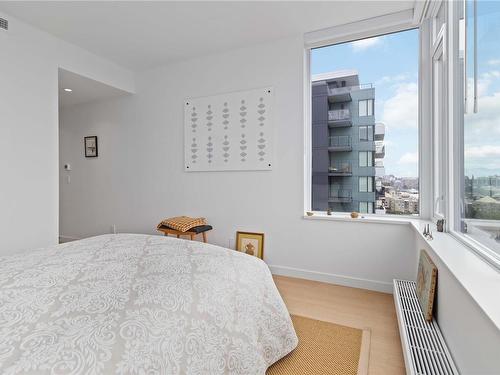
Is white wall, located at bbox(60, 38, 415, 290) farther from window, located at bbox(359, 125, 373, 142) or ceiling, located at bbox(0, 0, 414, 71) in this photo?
window, located at bbox(359, 125, 373, 142)

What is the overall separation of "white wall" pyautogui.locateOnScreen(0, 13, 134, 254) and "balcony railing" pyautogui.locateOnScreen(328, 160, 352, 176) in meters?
2.92

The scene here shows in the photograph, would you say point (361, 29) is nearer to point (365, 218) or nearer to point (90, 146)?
point (365, 218)

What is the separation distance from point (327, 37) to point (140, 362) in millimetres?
3076

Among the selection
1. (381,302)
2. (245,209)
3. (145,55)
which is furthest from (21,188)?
(381,302)

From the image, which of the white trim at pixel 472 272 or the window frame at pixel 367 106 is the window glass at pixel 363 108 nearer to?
the window frame at pixel 367 106

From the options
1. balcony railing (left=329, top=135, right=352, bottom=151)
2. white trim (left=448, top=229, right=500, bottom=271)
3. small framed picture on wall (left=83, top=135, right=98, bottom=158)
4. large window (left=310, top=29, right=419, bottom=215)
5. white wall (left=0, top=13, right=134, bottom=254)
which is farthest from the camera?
small framed picture on wall (left=83, top=135, right=98, bottom=158)

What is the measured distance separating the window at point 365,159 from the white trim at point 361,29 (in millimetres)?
1163

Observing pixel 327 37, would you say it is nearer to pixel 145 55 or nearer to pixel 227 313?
pixel 145 55

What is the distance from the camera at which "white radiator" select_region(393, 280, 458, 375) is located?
1.22 metres

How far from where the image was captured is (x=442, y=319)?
Result: 1.48m

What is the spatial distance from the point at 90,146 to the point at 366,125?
12.7 ft

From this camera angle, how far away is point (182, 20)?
2.63 meters

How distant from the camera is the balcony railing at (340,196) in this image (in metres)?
2.88

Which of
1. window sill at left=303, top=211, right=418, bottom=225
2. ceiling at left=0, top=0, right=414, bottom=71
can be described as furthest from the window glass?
window sill at left=303, top=211, right=418, bottom=225
